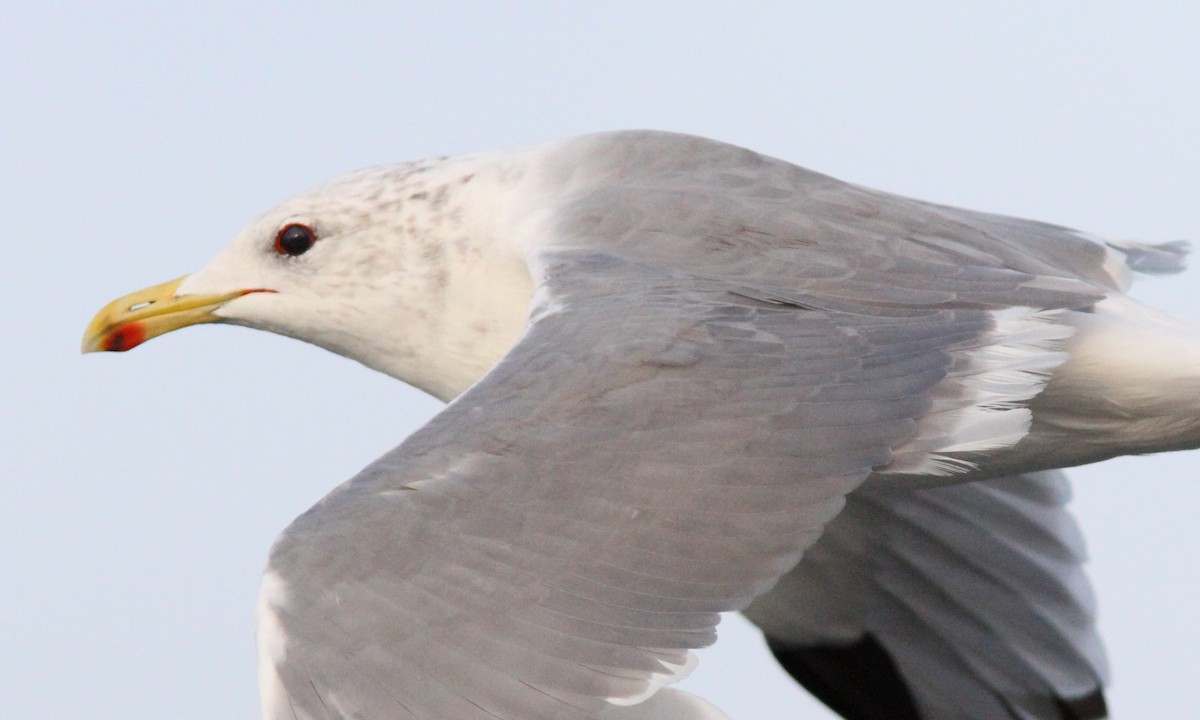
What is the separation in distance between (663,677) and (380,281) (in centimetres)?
178

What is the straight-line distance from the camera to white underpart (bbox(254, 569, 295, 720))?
2475mm

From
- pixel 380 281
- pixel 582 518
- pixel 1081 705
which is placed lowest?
pixel 1081 705

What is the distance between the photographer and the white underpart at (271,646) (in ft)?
8.12

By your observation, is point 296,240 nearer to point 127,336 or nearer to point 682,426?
point 127,336

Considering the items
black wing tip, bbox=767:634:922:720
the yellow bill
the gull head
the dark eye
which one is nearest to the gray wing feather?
the gull head

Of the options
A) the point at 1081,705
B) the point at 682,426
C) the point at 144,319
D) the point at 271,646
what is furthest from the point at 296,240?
the point at 1081,705

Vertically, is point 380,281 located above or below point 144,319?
above

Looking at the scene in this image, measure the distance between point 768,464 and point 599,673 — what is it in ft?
1.57

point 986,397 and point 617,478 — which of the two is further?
point 986,397

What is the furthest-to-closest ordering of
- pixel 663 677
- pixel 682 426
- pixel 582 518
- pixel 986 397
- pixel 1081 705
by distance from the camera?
pixel 1081 705 → pixel 986 397 → pixel 682 426 → pixel 582 518 → pixel 663 677


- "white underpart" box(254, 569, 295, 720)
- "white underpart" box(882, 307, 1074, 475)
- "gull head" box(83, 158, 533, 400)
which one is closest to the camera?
"white underpart" box(254, 569, 295, 720)

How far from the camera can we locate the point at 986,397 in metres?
2.97

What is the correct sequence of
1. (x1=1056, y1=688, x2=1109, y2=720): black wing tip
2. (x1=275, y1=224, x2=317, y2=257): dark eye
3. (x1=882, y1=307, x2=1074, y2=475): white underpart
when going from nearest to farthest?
(x1=882, y1=307, x2=1074, y2=475): white underpart → (x1=275, y1=224, x2=317, y2=257): dark eye → (x1=1056, y1=688, x2=1109, y2=720): black wing tip

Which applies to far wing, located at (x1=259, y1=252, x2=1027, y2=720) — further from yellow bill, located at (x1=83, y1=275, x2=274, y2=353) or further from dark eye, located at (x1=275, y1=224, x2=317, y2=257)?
yellow bill, located at (x1=83, y1=275, x2=274, y2=353)
